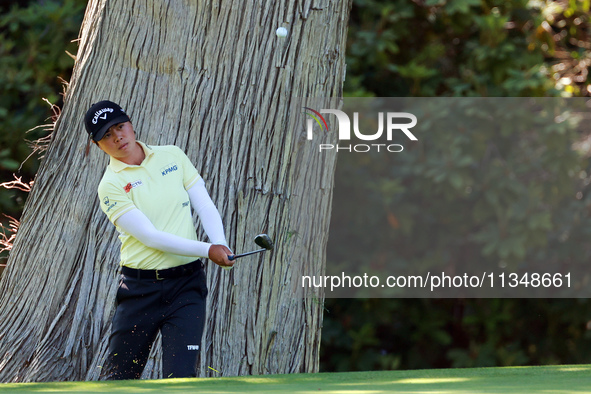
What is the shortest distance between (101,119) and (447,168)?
18.4ft

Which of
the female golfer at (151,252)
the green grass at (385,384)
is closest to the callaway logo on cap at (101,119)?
the female golfer at (151,252)

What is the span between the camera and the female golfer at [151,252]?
12.2 ft

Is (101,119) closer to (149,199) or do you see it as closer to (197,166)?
(149,199)

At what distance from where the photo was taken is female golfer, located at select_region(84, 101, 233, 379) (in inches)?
147

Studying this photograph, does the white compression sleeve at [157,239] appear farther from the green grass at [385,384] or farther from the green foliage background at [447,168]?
the green foliage background at [447,168]

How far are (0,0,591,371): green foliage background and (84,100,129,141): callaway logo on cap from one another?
5.28m

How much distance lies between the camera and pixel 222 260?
3680mm

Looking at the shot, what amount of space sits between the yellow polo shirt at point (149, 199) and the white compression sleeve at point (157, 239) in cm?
6

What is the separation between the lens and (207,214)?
3926mm

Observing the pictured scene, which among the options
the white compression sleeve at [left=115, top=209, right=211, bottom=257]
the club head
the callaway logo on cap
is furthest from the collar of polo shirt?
the club head

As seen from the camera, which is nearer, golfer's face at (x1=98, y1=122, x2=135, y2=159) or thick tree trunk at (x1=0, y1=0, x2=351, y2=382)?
golfer's face at (x1=98, y1=122, x2=135, y2=159)

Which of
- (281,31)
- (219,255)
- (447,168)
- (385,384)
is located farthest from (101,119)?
(447,168)

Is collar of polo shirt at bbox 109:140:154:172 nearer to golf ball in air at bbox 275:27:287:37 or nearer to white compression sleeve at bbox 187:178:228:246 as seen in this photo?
white compression sleeve at bbox 187:178:228:246

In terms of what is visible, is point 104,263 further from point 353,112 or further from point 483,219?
point 483,219
